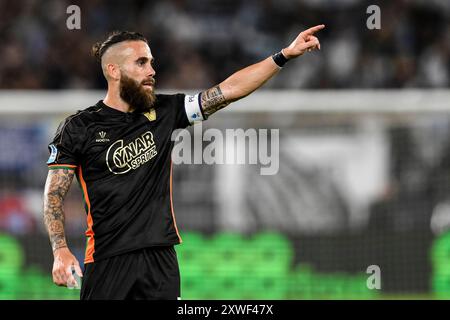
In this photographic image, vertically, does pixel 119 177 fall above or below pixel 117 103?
below

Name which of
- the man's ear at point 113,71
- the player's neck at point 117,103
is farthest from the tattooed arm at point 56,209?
the man's ear at point 113,71

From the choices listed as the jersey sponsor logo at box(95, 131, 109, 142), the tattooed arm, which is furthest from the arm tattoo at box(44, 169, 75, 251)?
the jersey sponsor logo at box(95, 131, 109, 142)

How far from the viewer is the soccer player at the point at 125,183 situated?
5.86 metres

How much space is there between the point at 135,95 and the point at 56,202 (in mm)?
844

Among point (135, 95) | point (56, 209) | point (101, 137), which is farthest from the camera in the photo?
point (135, 95)

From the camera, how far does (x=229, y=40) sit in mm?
14906

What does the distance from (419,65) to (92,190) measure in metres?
8.93

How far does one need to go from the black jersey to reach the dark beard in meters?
0.10

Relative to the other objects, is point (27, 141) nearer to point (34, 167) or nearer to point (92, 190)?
point (34, 167)

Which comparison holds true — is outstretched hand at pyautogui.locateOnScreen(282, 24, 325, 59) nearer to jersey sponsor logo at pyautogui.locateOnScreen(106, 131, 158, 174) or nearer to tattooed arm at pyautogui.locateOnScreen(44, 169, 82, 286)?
jersey sponsor logo at pyautogui.locateOnScreen(106, 131, 158, 174)

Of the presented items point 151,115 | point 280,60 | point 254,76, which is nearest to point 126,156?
point 151,115

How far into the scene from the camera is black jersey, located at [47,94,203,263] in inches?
232

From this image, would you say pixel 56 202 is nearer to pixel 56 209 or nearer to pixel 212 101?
pixel 56 209
